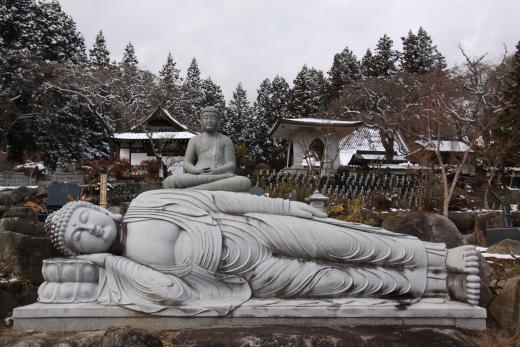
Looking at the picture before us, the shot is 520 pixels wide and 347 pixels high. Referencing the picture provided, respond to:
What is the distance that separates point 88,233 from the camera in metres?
3.73

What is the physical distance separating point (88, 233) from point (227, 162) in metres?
1.67

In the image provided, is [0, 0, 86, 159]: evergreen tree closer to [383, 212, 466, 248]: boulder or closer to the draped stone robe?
[383, 212, 466, 248]: boulder

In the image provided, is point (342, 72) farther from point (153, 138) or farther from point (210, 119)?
point (210, 119)

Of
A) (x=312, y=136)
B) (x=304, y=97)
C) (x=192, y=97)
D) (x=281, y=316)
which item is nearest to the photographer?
(x=281, y=316)

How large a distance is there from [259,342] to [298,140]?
23839 millimetres

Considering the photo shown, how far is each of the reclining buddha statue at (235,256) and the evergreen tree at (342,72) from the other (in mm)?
39947

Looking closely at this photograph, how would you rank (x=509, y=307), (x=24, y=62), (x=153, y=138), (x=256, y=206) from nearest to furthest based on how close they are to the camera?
(x=509, y=307), (x=256, y=206), (x=24, y=62), (x=153, y=138)

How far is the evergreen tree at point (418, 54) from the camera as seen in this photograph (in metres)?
41.4

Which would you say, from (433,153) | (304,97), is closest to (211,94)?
(304,97)

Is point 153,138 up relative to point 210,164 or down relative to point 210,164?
up

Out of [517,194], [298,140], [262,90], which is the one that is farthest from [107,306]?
[262,90]

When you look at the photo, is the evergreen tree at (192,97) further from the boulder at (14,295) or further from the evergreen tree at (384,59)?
the boulder at (14,295)

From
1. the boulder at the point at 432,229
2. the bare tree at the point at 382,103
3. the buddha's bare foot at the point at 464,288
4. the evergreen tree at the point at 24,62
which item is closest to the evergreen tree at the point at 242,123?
the bare tree at the point at 382,103

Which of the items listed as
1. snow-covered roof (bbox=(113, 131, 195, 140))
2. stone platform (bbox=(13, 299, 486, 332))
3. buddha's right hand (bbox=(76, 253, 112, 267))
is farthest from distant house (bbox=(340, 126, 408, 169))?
buddha's right hand (bbox=(76, 253, 112, 267))
